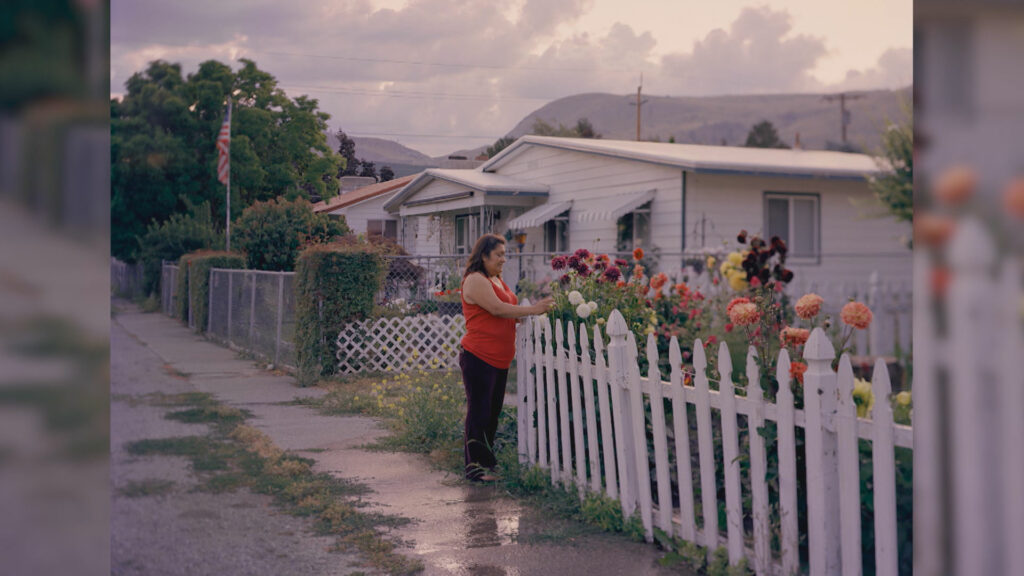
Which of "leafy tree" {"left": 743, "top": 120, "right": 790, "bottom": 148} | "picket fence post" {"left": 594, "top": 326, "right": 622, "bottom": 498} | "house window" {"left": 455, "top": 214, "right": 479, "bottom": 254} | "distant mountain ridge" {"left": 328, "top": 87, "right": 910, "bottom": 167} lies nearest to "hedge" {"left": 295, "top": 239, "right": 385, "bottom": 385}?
"house window" {"left": 455, "top": 214, "right": 479, "bottom": 254}

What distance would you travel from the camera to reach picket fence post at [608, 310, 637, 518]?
3.12 metres

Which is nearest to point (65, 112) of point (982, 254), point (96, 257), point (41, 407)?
point (96, 257)

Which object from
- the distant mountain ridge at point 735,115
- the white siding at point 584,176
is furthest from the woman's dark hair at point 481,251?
the distant mountain ridge at point 735,115

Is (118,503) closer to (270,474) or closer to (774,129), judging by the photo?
(270,474)

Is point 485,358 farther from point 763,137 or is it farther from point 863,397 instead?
point 763,137

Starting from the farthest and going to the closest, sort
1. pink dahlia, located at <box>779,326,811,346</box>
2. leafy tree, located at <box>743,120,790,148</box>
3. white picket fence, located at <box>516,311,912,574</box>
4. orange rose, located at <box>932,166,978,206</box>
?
1. pink dahlia, located at <box>779,326,811,346</box>
2. white picket fence, located at <box>516,311,912,574</box>
3. leafy tree, located at <box>743,120,790,148</box>
4. orange rose, located at <box>932,166,978,206</box>

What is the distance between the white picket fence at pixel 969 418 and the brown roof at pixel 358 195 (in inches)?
91.7

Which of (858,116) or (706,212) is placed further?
(706,212)

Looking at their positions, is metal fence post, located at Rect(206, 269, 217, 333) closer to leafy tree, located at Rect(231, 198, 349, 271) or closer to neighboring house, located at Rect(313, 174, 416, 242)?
leafy tree, located at Rect(231, 198, 349, 271)

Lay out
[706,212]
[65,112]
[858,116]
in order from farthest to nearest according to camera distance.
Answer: [706,212], [858,116], [65,112]

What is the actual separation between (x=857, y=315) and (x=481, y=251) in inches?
66.2

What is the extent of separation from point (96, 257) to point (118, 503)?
4.60 feet

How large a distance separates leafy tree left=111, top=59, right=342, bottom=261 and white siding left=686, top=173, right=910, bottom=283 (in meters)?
1.38

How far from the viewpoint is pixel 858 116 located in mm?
1267
